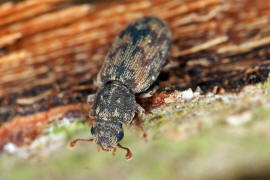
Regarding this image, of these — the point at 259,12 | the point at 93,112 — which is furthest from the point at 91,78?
the point at 259,12

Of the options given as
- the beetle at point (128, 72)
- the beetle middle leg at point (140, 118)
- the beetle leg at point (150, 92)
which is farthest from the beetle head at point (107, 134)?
the beetle leg at point (150, 92)

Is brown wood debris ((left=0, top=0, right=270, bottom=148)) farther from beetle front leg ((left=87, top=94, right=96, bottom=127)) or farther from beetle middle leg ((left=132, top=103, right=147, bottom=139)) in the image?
beetle middle leg ((left=132, top=103, right=147, bottom=139))

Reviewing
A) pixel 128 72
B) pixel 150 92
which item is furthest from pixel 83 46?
pixel 150 92

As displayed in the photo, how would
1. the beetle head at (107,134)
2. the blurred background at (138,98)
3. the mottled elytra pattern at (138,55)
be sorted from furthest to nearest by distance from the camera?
the mottled elytra pattern at (138,55) → the blurred background at (138,98) → the beetle head at (107,134)

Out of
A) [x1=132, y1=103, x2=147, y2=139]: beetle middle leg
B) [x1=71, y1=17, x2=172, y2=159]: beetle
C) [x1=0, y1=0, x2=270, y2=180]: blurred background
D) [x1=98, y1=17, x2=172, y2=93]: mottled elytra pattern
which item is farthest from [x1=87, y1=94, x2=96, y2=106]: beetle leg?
[x1=132, y1=103, x2=147, y2=139]: beetle middle leg

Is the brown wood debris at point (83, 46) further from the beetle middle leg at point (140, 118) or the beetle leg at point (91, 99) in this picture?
the beetle middle leg at point (140, 118)

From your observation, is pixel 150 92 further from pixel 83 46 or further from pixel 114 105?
pixel 83 46
